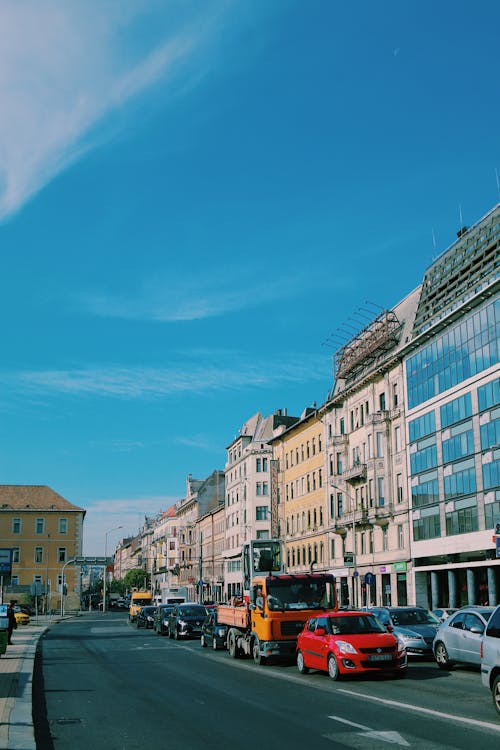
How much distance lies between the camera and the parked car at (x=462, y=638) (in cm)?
1978

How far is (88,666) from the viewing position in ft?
87.2

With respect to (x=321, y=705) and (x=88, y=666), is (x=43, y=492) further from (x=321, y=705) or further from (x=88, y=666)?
(x=321, y=705)

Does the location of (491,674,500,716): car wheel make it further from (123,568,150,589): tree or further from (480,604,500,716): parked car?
(123,568,150,589): tree

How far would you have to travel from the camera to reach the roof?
120 m

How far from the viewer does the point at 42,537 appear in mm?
118125

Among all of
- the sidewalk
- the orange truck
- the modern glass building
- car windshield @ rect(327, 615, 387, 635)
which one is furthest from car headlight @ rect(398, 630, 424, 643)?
the modern glass building

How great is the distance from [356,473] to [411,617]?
34.7 meters

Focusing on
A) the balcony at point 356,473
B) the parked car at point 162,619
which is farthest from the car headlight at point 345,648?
the balcony at point 356,473

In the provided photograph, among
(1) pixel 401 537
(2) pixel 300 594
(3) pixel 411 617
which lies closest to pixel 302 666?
(2) pixel 300 594

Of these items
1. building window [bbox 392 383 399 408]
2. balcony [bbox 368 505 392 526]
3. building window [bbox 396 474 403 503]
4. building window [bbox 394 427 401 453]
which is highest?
building window [bbox 392 383 399 408]

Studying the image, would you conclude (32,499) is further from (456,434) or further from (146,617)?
(456,434)

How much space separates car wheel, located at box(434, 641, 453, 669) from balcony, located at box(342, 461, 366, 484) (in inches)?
1533

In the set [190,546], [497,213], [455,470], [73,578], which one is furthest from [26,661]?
[190,546]

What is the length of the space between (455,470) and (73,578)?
8066 cm
